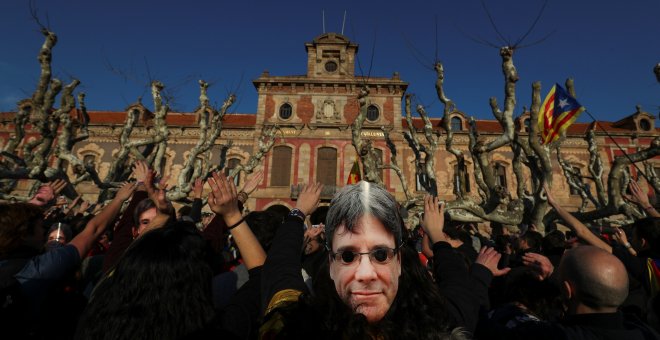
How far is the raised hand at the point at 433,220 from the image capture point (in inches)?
84.1

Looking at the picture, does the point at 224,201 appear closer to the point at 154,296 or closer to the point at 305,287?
the point at 154,296

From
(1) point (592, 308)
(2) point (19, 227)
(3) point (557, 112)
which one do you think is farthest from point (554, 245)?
(2) point (19, 227)

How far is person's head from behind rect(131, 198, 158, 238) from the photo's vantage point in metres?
2.78

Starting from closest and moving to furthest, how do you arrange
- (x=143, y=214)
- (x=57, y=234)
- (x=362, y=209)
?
(x=362, y=209), (x=143, y=214), (x=57, y=234)

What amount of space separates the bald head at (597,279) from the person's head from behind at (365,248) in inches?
46.7

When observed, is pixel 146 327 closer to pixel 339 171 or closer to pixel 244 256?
pixel 244 256

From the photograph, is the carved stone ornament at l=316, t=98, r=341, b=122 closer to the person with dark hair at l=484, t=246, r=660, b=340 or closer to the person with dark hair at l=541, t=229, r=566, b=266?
the person with dark hair at l=541, t=229, r=566, b=266

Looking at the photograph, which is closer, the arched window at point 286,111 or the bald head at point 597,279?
the bald head at point 597,279

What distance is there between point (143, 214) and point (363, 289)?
91.6 inches

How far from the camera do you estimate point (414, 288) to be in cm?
140

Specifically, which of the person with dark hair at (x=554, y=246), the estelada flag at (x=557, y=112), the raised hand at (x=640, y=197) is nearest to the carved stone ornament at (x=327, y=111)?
the estelada flag at (x=557, y=112)

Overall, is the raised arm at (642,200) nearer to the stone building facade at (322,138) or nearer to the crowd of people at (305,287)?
the crowd of people at (305,287)

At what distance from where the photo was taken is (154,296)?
4.44 ft

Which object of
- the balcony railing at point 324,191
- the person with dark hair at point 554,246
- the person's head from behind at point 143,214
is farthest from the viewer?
the balcony railing at point 324,191
